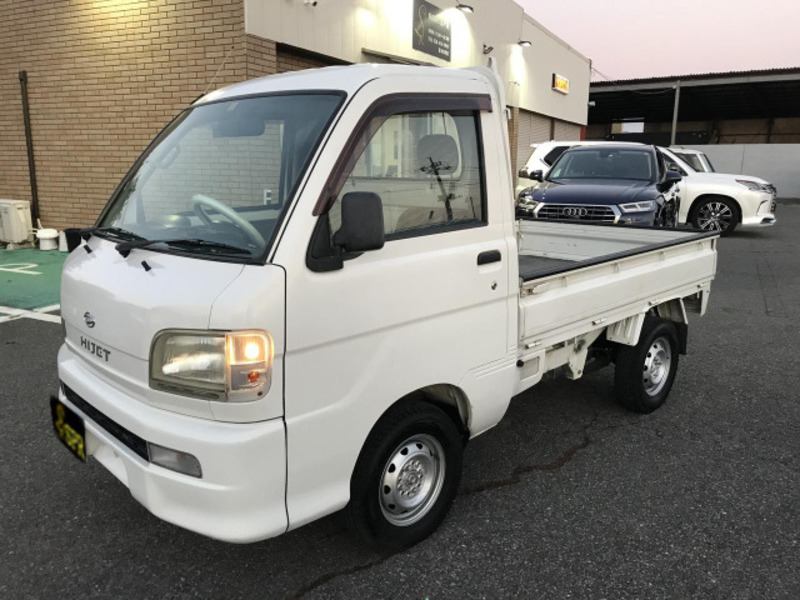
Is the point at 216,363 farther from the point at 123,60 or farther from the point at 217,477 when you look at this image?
the point at 123,60

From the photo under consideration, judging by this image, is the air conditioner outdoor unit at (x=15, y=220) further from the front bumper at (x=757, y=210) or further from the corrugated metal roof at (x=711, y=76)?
the corrugated metal roof at (x=711, y=76)

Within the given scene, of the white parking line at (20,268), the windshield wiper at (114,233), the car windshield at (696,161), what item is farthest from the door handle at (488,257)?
the car windshield at (696,161)

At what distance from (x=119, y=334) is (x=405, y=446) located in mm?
1237

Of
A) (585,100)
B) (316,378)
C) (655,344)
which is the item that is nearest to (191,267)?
(316,378)

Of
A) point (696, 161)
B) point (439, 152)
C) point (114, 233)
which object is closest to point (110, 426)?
point (114, 233)

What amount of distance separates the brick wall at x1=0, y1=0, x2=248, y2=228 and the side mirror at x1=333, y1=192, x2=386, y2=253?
694 centimetres

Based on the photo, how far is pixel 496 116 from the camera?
301 centimetres

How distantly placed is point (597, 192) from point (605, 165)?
52.3 inches

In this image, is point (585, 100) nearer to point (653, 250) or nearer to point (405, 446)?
point (653, 250)

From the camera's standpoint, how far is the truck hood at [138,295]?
2.20 metres

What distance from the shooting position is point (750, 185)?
46.0 feet

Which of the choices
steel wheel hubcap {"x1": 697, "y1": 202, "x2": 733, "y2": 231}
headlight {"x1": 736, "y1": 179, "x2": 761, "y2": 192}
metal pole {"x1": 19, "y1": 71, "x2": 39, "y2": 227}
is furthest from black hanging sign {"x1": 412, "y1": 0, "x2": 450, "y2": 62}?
headlight {"x1": 736, "y1": 179, "x2": 761, "y2": 192}

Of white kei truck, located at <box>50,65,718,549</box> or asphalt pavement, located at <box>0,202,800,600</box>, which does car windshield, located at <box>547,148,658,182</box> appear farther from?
white kei truck, located at <box>50,65,718,549</box>

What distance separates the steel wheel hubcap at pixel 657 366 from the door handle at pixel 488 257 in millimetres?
1911
